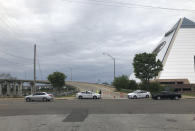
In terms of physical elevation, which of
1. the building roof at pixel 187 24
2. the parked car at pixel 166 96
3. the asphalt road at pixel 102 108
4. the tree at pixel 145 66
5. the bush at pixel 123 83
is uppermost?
the building roof at pixel 187 24

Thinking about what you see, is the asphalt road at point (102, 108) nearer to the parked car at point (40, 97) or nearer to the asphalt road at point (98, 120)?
the asphalt road at point (98, 120)

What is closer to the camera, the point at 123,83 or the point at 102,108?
the point at 102,108

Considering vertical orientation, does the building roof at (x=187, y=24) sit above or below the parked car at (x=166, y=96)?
above

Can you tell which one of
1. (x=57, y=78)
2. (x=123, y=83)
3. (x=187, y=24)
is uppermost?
(x=187, y=24)

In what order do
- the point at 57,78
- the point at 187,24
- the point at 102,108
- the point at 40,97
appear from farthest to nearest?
the point at 187,24, the point at 57,78, the point at 40,97, the point at 102,108

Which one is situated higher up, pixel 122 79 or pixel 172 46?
pixel 172 46

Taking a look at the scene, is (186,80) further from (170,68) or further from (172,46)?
(172,46)

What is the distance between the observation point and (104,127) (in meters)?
10.4

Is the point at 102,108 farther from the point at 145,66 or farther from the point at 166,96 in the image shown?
the point at 145,66

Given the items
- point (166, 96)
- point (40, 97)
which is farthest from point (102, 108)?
point (166, 96)

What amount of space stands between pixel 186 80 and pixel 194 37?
2875 centimetres

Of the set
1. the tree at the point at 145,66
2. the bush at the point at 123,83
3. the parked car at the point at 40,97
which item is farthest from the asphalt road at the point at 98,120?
the bush at the point at 123,83

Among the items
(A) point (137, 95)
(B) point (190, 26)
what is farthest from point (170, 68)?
(A) point (137, 95)

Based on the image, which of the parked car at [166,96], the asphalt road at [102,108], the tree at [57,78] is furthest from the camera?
the tree at [57,78]
